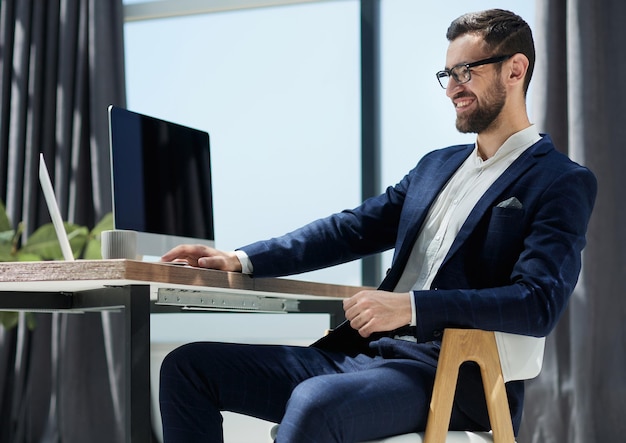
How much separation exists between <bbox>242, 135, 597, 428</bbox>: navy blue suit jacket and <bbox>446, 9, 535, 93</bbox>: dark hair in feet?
0.73

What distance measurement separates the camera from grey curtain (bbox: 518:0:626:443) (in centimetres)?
343

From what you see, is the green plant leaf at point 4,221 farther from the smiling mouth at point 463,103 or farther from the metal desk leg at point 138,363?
the smiling mouth at point 463,103

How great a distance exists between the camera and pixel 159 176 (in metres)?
2.45

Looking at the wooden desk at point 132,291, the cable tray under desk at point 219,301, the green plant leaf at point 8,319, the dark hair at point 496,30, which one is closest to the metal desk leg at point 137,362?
the wooden desk at point 132,291

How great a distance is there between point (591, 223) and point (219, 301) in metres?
2.03

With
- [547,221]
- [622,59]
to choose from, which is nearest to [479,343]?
[547,221]

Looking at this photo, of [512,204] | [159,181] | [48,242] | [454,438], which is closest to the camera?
[454,438]

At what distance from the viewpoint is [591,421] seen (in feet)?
11.2

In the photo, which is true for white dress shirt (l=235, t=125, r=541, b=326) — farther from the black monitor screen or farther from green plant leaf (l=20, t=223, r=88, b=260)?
green plant leaf (l=20, t=223, r=88, b=260)

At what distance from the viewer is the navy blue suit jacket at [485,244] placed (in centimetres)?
149

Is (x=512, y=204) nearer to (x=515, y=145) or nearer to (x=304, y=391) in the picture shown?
(x=515, y=145)

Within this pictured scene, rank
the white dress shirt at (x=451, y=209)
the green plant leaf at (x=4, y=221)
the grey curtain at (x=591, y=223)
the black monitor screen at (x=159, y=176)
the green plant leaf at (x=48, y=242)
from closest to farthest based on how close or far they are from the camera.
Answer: the white dress shirt at (x=451, y=209) < the black monitor screen at (x=159, y=176) < the grey curtain at (x=591, y=223) < the green plant leaf at (x=48, y=242) < the green plant leaf at (x=4, y=221)

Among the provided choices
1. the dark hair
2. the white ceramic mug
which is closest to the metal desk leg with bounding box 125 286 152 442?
the white ceramic mug

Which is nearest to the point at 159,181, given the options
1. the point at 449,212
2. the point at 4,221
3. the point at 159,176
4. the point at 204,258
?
the point at 159,176
